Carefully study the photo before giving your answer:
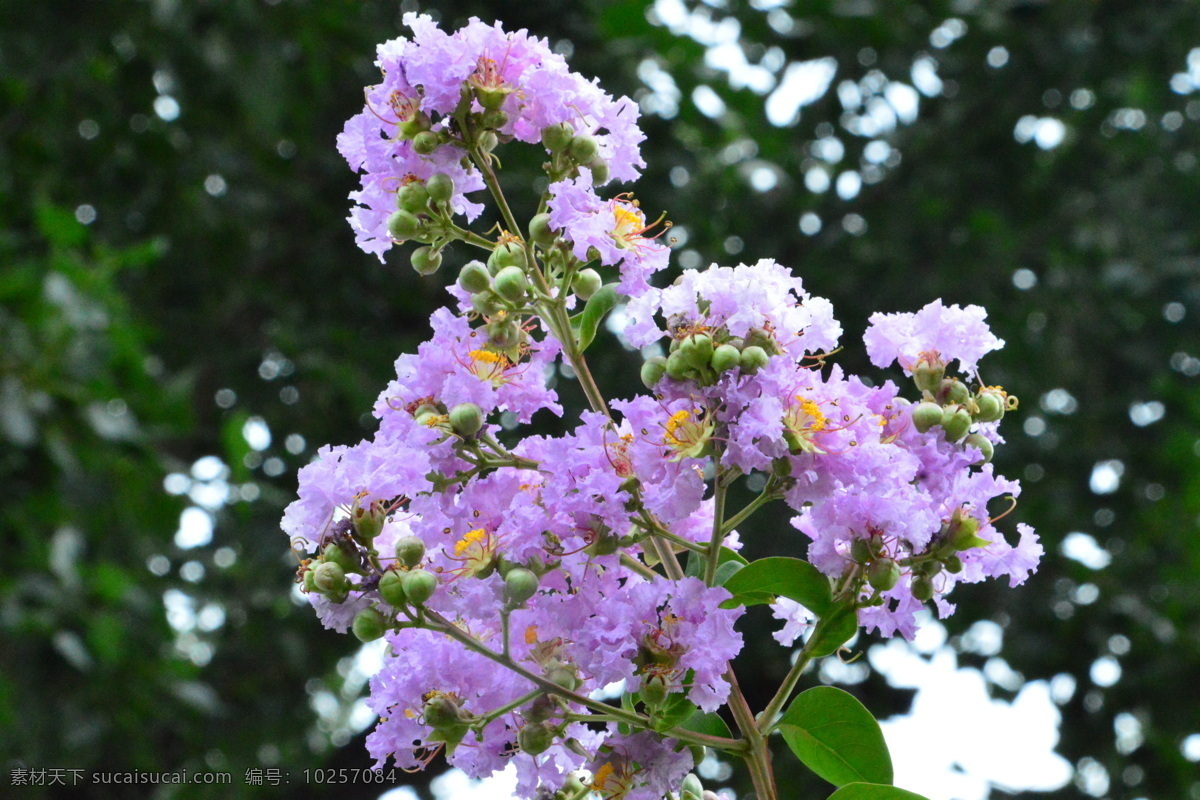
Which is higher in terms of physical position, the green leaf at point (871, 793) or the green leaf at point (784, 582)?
the green leaf at point (784, 582)

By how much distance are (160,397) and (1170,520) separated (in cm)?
266

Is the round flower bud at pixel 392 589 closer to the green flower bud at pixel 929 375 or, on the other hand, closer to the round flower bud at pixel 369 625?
the round flower bud at pixel 369 625

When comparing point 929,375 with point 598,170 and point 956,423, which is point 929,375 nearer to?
point 956,423

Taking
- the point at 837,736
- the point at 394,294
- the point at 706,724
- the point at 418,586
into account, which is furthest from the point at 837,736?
the point at 394,294

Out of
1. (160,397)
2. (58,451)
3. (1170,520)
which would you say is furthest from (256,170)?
(1170,520)

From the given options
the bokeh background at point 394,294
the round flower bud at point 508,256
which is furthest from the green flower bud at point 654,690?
the bokeh background at point 394,294

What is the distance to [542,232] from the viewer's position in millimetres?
983

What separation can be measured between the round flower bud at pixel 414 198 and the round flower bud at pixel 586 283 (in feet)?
0.43

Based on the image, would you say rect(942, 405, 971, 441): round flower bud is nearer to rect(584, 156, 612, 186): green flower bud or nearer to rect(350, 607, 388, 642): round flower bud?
rect(584, 156, 612, 186): green flower bud

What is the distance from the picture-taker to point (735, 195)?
3.43 metres

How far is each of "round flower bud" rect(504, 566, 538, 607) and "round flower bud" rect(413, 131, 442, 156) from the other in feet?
1.10

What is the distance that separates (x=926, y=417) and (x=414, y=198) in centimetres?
42

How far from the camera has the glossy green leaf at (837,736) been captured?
3.16ft

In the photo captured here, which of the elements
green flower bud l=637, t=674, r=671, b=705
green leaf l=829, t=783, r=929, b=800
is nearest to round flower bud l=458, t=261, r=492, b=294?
green flower bud l=637, t=674, r=671, b=705
